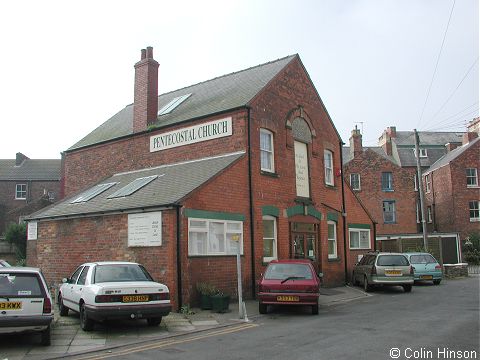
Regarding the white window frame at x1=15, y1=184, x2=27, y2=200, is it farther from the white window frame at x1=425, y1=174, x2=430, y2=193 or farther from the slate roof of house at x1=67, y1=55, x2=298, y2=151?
the white window frame at x1=425, y1=174, x2=430, y2=193

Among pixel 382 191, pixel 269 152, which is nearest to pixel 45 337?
pixel 269 152

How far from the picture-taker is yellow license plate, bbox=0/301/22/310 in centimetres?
896

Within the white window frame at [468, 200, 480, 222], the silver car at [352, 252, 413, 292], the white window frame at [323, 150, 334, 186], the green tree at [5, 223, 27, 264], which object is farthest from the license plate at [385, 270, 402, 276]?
the white window frame at [468, 200, 480, 222]

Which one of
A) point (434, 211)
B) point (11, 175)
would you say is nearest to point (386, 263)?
point (434, 211)

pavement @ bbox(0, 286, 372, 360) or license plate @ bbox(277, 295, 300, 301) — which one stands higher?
license plate @ bbox(277, 295, 300, 301)

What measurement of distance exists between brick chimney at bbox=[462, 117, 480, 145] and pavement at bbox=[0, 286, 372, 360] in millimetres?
38550

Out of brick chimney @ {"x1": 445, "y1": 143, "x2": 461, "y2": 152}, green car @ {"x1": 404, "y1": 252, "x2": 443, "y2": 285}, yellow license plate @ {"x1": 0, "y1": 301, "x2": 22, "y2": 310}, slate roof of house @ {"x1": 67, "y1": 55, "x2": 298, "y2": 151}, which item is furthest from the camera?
brick chimney @ {"x1": 445, "y1": 143, "x2": 461, "y2": 152}

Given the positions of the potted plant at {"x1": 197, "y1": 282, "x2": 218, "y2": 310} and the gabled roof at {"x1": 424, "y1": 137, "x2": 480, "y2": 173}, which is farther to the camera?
the gabled roof at {"x1": 424, "y1": 137, "x2": 480, "y2": 173}

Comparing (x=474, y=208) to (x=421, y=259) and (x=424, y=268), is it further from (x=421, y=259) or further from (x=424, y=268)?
(x=424, y=268)

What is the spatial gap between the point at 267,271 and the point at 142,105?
1192 cm

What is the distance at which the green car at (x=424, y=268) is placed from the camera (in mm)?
24562

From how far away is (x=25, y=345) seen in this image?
31.7ft

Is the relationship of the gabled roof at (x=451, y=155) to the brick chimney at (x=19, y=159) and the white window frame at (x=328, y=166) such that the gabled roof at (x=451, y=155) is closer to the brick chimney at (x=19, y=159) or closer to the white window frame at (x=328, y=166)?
the white window frame at (x=328, y=166)

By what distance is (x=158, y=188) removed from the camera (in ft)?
56.6
